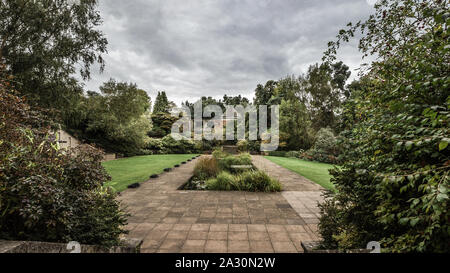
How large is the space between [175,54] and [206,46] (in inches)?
103

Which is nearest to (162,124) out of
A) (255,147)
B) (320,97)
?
(255,147)

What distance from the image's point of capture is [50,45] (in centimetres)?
834

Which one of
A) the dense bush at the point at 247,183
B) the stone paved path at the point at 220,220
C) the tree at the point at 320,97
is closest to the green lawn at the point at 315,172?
the stone paved path at the point at 220,220

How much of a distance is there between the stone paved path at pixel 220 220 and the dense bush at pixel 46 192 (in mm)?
679

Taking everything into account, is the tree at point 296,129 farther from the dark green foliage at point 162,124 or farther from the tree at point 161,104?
the tree at point 161,104

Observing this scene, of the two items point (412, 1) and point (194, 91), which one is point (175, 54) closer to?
point (412, 1)

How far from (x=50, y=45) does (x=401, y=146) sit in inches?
462

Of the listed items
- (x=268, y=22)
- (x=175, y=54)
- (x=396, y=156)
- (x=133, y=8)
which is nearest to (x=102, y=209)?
(x=396, y=156)

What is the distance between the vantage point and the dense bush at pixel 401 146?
1.03 m

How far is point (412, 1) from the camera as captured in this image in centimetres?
195

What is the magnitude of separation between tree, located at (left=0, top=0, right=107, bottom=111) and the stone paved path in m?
6.71

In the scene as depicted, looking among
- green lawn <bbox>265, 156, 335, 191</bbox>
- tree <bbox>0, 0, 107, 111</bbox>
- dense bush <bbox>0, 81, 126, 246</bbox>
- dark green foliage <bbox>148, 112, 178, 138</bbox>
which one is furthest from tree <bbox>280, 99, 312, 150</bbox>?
dense bush <bbox>0, 81, 126, 246</bbox>

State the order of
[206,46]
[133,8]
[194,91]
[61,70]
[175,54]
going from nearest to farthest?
1. [133,8]
2. [61,70]
3. [206,46]
4. [175,54]
5. [194,91]

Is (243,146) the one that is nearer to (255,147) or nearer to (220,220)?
→ (255,147)
